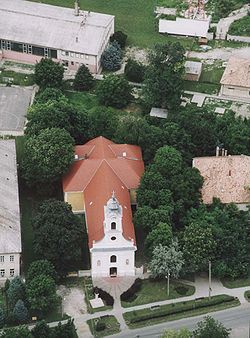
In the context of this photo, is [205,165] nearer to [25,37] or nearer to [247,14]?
[25,37]

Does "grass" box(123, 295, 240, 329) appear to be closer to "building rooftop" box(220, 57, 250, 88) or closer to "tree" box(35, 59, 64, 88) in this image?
"building rooftop" box(220, 57, 250, 88)

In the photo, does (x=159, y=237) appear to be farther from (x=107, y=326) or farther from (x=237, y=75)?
(x=237, y=75)

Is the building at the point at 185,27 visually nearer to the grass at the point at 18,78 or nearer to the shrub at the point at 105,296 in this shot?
the grass at the point at 18,78

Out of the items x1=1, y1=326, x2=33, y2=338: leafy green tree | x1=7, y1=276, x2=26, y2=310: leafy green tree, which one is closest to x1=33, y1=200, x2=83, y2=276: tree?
x1=7, y1=276, x2=26, y2=310: leafy green tree

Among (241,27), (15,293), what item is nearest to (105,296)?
(15,293)

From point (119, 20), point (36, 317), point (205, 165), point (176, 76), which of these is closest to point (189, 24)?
point (119, 20)

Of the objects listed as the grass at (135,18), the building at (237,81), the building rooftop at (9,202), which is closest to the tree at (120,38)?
the grass at (135,18)
